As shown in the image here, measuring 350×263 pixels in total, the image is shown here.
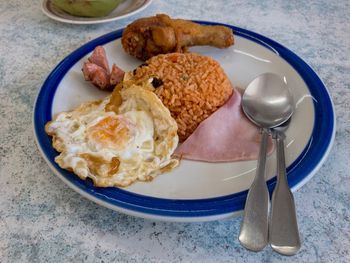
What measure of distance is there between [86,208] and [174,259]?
0.61 feet

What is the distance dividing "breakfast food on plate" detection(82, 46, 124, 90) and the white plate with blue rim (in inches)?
10.5

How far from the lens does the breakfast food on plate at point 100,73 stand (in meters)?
0.92

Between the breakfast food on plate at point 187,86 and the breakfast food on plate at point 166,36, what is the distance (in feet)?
0.23

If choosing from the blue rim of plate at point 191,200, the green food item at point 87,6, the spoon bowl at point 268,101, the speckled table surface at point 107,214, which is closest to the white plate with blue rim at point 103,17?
the green food item at point 87,6

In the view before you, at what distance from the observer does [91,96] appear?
0.92m

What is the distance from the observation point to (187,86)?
2.82ft

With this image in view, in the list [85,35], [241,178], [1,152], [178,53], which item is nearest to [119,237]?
[241,178]

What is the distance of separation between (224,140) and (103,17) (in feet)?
2.13

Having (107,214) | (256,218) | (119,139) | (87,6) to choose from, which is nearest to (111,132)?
(119,139)

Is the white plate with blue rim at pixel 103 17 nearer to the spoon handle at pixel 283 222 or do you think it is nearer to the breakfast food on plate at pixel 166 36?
the breakfast food on plate at pixel 166 36

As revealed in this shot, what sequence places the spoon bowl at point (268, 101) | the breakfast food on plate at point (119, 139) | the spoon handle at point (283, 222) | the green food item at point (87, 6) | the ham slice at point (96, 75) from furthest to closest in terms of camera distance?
the green food item at point (87, 6) < the ham slice at point (96, 75) < the spoon bowl at point (268, 101) < the breakfast food on plate at point (119, 139) < the spoon handle at point (283, 222)

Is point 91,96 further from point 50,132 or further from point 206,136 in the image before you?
point 206,136

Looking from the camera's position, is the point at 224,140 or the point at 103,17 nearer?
the point at 224,140

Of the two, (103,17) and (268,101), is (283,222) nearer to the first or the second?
(268,101)
